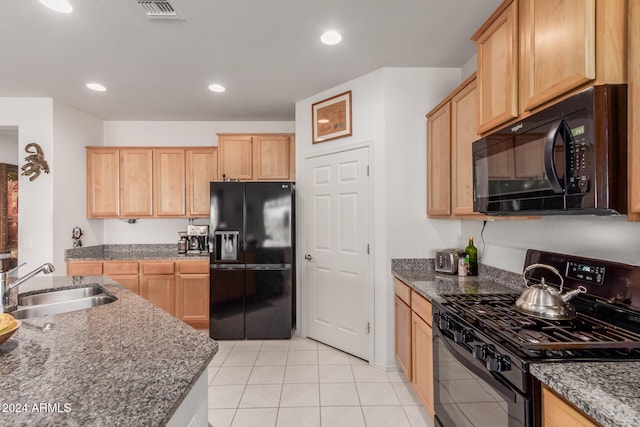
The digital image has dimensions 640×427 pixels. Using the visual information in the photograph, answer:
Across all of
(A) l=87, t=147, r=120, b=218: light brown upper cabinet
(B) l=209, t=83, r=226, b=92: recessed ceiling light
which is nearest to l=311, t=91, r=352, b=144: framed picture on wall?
(B) l=209, t=83, r=226, b=92: recessed ceiling light

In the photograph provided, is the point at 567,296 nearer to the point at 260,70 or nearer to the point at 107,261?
the point at 260,70

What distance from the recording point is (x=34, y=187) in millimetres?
3426

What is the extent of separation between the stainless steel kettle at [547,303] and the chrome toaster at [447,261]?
3.25 ft

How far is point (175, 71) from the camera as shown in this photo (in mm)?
2805

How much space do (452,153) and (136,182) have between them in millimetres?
3794

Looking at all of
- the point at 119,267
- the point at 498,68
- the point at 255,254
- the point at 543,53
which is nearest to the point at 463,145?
the point at 498,68

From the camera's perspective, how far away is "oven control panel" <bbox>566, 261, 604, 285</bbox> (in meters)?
1.34

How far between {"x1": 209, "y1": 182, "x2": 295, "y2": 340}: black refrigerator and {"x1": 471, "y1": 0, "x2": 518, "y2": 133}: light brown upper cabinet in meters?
2.12

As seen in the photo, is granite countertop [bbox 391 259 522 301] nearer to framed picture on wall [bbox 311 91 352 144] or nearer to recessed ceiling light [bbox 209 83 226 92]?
framed picture on wall [bbox 311 91 352 144]

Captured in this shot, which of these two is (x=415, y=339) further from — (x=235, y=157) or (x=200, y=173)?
(x=200, y=173)

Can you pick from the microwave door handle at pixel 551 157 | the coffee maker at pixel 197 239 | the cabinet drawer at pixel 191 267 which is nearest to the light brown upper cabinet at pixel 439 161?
the microwave door handle at pixel 551 157

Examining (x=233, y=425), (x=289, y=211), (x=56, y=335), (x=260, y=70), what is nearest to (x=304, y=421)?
(x=233, y=425)

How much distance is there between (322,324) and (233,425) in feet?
4.58

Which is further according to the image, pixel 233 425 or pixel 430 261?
pixel 430 261
